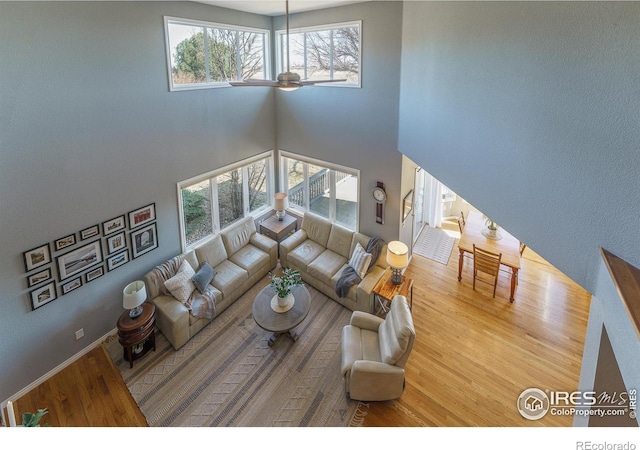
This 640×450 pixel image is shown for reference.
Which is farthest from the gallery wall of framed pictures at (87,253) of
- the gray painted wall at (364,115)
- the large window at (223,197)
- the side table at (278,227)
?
the gray painted wall at (364,115)

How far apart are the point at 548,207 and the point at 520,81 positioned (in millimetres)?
960

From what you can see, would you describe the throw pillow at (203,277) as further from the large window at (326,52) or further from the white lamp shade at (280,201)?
the large window at (326,52)

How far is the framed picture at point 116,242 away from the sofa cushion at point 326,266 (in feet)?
9.79

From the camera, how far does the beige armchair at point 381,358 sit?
405 cm

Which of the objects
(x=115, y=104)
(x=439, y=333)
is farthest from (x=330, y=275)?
(x=115, y=104)

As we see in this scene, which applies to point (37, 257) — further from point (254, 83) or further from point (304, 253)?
point (304, 253)

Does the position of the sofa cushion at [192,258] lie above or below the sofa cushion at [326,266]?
above

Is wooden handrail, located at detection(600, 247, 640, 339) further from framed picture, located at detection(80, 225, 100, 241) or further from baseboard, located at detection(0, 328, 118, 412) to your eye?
baseboard, located at detection(0, 328, 118, 412)

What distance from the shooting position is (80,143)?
439 centimetres

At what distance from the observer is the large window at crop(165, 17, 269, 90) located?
5312mm

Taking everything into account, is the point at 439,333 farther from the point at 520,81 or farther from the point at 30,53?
the point at 30,53

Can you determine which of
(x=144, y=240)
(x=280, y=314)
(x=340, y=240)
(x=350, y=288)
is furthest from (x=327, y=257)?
(x=144, y=240)

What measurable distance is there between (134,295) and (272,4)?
482 cm
